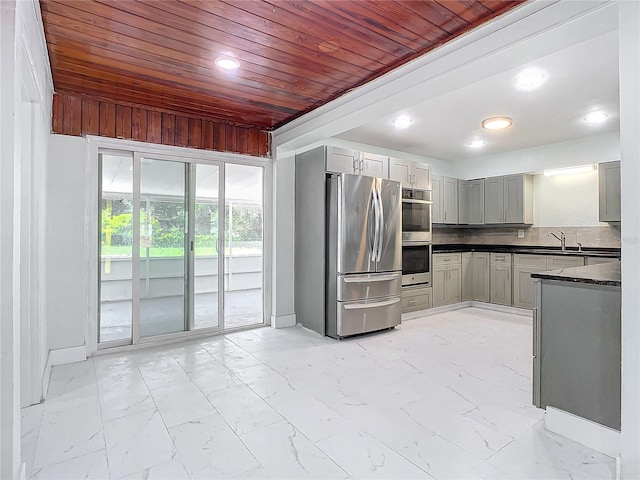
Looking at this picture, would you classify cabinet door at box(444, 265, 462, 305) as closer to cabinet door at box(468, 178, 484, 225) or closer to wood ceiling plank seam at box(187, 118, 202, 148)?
cabinet door at box(468, 178, 484, 225)

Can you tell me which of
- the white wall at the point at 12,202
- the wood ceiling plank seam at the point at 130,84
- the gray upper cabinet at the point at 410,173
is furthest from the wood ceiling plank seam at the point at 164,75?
the gray upper cabinet at the point at 410,173

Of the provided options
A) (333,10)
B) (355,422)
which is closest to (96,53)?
(333,10)

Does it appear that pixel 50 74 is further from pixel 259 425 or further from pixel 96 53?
pixel 259 425

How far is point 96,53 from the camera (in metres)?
2.61

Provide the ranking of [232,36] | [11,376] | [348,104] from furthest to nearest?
1. [348,104]
2. [232,36]
3. [11,376]

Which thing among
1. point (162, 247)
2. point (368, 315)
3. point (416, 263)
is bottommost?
point (368, 315)

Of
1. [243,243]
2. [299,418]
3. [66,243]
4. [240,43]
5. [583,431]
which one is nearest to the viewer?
[583,431]

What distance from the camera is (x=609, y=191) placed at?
15.4 feet

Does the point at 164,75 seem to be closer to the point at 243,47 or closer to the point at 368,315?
the point at 243,47

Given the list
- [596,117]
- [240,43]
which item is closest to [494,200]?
[596,117]

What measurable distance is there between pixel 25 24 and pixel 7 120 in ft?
2.43

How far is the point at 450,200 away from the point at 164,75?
458cm

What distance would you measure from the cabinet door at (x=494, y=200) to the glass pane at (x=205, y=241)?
4264 millimetres

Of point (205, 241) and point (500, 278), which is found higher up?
point (205, 241)
